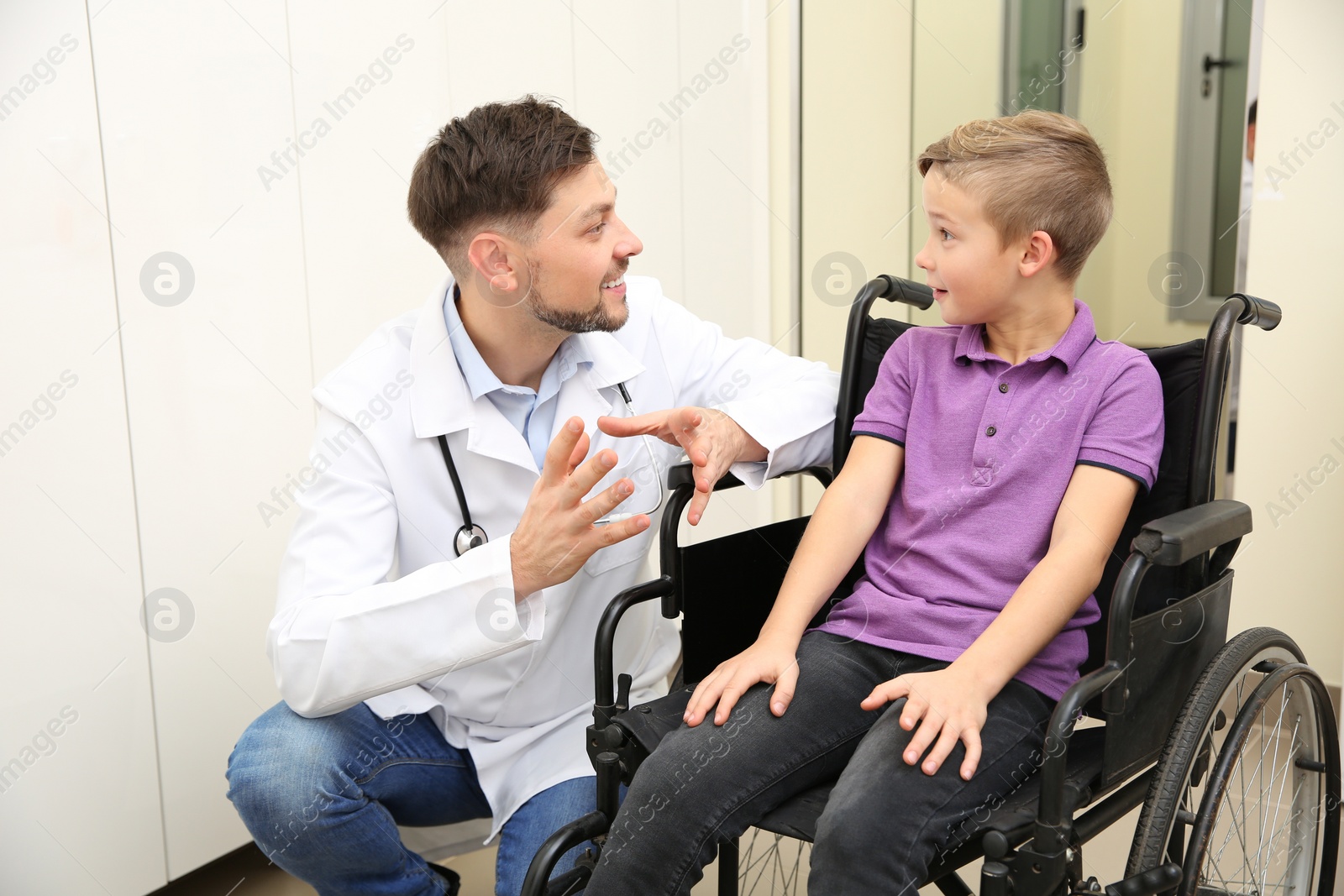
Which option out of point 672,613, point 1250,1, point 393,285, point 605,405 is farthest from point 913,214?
point 672,613

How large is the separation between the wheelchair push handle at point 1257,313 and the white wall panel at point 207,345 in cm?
142

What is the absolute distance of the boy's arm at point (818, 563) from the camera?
1.19 metres

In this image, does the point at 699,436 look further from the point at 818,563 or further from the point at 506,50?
the point at 506,50

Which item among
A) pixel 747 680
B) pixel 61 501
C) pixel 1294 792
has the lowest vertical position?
pixel 1294 792

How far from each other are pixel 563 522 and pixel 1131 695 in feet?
1.97

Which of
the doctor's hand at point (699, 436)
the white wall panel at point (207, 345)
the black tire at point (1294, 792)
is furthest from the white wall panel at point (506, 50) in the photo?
the black tire at point (1294, 792)

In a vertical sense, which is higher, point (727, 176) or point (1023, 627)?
point (727, 176)

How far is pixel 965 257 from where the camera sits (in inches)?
49.4

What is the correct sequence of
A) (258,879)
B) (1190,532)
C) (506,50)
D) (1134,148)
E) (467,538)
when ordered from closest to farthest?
(1190,532) < (467,538) < (258,879) < (506,50) < (1134,148)

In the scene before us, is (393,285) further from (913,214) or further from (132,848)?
(913,214)

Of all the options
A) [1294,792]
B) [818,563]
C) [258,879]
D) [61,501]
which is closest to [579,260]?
[818,563]

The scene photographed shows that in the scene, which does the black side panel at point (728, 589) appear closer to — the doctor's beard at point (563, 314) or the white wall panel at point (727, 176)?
the doctor's beard at point (563, 314)

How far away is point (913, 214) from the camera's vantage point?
2902 millimetres

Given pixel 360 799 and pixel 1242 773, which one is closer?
pixel 1242 773
